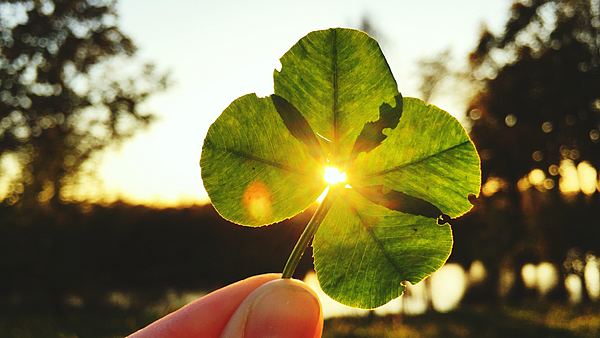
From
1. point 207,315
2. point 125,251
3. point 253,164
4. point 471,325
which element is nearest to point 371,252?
point 253,164

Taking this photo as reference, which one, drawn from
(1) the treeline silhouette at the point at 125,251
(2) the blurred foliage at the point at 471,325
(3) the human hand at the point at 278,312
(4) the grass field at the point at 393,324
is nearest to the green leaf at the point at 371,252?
(3) the human hand at the point at 278,312

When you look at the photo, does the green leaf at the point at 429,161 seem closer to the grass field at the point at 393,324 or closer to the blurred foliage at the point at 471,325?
the grass field at the point at 393,324

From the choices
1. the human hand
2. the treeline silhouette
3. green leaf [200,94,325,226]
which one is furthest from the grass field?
green leaf [200,94,325,226]

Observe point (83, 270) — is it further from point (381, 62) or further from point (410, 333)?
point (381, 62)

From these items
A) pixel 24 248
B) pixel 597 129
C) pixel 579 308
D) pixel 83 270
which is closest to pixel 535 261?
pixel 597 129

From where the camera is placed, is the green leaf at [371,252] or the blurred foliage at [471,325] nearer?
the green leaf at [371,252]

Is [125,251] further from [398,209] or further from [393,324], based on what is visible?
[398,209]

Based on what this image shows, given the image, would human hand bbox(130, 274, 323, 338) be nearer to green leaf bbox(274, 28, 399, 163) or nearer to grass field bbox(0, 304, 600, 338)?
green leaf bbox(274, 28, 399, 163)
